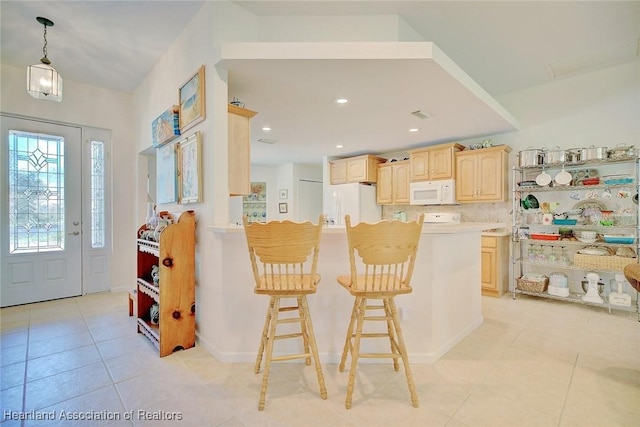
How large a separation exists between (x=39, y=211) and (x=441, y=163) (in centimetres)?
556

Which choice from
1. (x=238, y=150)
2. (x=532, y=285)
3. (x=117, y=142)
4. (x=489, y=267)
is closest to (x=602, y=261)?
(x=532, y=285)

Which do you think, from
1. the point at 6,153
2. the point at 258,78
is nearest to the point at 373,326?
the point at 258,78

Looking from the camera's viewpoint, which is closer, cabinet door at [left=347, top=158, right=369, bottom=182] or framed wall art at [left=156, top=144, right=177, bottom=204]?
framed wall art at [left=156, top=144, right=177, bottom=204]

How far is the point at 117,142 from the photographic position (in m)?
4.27

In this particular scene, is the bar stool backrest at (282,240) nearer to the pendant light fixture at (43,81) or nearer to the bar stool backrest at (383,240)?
the bar stool backrest at (383,240)

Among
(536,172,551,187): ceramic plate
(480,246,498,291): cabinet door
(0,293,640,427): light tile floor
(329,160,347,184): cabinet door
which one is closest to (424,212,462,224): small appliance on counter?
(480,246,498,291): cabinet door

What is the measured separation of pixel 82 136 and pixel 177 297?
321cm

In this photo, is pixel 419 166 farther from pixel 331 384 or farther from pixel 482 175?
pixel 331 384

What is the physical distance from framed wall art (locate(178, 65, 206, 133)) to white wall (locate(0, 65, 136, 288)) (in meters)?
2.13

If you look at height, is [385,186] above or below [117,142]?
below

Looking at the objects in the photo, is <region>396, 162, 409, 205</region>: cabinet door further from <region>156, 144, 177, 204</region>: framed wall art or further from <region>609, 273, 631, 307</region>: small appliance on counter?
<region>156, 144, 177, 204</region>: framed wall art

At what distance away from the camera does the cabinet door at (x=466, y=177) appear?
4.30m

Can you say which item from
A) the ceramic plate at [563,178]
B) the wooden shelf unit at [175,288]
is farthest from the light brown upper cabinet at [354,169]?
the wooden shelf unit at [175,288]

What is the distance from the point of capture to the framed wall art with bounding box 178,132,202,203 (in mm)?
2482
